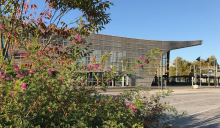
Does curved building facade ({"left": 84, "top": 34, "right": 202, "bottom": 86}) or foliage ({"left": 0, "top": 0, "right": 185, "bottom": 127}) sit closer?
foliage ({"left": 0, "top": 0, "right": 185, "bottom": 127})

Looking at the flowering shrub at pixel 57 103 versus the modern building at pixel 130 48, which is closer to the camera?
the flowering shrub at pixel 57 103

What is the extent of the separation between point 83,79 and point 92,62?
0.92 ft

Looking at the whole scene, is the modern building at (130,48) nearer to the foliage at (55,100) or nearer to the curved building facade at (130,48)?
the curved building facade at (130,48)

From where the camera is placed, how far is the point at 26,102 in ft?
8.05

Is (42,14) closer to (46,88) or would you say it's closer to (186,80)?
(46,88)

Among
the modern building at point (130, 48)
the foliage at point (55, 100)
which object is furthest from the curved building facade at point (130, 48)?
the foliage at point (55, 100)

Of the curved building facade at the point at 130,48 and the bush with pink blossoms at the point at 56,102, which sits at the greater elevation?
the curved building facade at the point at 130,48

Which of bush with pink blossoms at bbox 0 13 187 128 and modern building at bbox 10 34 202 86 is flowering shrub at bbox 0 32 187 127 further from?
modern building at bbox 10 34 202 86

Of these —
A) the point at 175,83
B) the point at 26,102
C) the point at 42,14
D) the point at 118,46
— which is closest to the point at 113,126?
the point at 26,102

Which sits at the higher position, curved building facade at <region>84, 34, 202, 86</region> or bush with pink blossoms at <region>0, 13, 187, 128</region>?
curved building facade at <region>84, 34, 202, 86</region>

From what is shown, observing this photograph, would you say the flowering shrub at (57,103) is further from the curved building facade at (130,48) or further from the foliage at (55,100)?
the curved building facade at (130,48)

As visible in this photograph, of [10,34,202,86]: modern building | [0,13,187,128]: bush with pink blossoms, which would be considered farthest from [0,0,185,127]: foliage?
[10,34,202,86]: modern building

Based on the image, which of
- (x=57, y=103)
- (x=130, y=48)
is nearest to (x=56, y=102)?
(x=57, y=103)

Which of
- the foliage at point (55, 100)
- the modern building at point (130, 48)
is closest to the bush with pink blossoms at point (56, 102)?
the foliage at point (55, 100)
